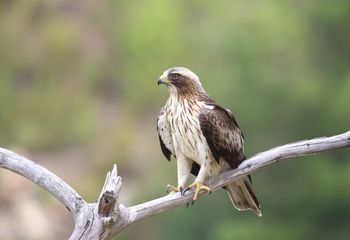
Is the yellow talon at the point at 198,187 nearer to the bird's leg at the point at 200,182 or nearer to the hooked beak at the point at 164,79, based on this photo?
the bird's leg at the point at 200,182

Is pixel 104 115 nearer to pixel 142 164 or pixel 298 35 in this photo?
pixel 142 164

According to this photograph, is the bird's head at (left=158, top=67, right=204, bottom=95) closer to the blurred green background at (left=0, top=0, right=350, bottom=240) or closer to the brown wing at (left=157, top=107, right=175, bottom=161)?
the brown wing at (left=157, top=107, right=175, bottom=161)

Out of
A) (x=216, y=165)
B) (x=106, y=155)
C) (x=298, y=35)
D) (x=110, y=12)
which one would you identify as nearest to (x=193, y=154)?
(x=216, y=165)

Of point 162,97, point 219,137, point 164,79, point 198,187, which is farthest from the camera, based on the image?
point 162,97

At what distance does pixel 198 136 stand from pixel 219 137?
0.15 meters

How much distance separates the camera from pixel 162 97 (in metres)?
27.2

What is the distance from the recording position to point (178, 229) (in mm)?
21469

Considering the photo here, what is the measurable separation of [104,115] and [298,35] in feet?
21.1

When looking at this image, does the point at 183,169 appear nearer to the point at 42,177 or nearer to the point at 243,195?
the point at 243,195

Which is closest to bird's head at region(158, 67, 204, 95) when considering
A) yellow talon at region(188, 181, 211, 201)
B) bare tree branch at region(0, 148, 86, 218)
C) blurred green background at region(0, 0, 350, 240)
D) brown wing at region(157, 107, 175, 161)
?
brown wing at region(157, 107, 175, 161)

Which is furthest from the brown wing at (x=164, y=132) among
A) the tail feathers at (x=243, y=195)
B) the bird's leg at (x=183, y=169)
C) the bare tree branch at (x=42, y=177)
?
the bare tree branch at (x=42, y=177)

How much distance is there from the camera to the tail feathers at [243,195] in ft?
28.7

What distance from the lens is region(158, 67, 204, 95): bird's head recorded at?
28.6 ft

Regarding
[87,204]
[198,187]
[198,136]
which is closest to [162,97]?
[198,136]
